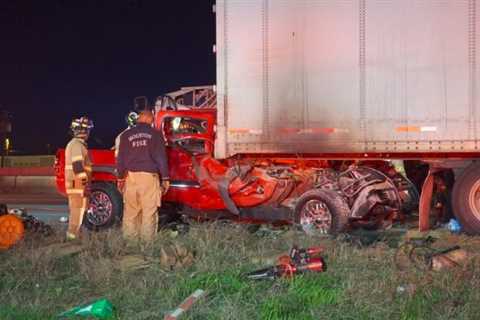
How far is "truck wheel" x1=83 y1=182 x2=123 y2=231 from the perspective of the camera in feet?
33.9

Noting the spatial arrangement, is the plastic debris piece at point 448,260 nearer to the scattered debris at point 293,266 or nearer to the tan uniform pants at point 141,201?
the scattered debris at point 293,266

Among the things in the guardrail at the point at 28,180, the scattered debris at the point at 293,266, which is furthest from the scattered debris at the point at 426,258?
the guardrail at the point at 28,180

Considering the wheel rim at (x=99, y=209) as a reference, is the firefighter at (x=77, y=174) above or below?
above

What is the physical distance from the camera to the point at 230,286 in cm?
552

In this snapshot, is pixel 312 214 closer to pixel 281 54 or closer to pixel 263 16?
pixel 281 54

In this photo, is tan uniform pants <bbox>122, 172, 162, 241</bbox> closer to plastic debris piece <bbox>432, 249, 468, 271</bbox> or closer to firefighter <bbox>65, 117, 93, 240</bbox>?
firefighter <bbox>65, 117, 93, 240</bbox>

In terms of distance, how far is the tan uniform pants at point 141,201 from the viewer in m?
8.00

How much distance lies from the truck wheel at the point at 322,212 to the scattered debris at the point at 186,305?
4.03 metres

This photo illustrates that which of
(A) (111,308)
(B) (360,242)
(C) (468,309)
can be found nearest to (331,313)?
(C) (468,309)

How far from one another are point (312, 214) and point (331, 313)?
4636 mm

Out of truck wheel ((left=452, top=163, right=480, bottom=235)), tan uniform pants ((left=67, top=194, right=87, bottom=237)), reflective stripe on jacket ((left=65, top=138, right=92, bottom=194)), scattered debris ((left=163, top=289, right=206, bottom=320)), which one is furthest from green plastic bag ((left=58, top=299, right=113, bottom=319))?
truck wheel ((left=452, top=163, right=480, bottom=235))

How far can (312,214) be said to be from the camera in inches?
370

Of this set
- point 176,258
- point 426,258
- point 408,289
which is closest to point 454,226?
point 426,258

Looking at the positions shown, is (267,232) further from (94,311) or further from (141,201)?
(94,311)
